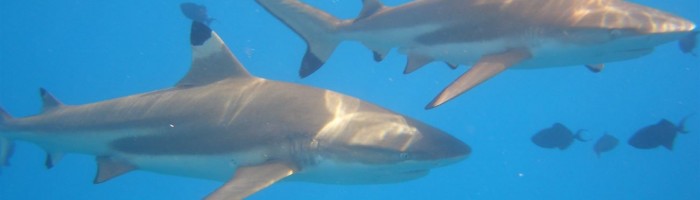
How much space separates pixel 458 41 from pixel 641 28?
6.29 ft

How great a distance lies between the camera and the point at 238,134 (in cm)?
558

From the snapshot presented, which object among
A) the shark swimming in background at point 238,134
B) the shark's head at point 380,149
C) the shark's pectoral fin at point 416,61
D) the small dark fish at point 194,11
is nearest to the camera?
the shark's head at point 380,149

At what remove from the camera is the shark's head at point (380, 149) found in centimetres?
480

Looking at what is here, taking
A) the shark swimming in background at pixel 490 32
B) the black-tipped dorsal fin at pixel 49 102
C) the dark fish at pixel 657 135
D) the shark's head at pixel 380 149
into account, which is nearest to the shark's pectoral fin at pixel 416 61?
the shark swimming in background at pixel 490 32

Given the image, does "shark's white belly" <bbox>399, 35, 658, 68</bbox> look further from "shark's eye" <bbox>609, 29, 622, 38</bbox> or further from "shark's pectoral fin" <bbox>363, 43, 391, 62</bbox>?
"shark's pectoral fin" <bbox>363, 43, 391, 62</bbox>

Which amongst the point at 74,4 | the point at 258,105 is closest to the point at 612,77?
the point at 74,4

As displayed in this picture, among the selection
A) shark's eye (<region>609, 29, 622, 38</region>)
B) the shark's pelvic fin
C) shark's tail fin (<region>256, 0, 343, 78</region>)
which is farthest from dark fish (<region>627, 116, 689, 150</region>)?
the shark's pelvic fin

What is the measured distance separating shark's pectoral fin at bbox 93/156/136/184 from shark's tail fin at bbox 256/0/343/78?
8.20ft

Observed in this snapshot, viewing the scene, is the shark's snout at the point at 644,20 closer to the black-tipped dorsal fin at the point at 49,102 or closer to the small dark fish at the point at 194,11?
the black-tipped dorsal fin at the point at 49,102

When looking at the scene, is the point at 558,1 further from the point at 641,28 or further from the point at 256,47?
the point at 256,47

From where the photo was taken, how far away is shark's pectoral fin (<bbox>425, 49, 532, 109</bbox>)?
17.0ft

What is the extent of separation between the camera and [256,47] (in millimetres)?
43438

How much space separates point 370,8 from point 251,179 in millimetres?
3251

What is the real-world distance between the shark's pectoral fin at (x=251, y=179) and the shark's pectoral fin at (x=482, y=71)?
1.46m
